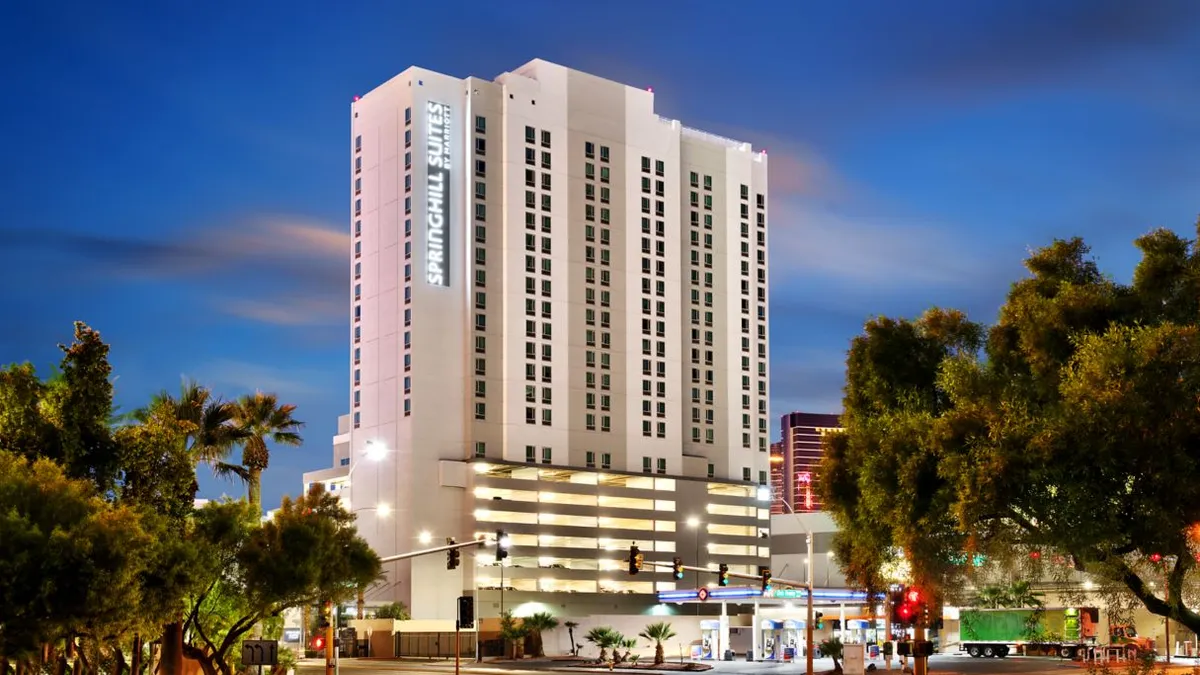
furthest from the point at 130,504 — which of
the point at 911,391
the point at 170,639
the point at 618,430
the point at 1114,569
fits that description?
the point at 618,430

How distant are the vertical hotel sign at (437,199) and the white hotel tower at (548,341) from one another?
262mm

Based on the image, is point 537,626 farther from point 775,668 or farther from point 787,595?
point 775,668

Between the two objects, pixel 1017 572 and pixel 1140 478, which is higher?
pixel 1140 478

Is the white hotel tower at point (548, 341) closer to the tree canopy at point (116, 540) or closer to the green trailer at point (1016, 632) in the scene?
the green trailer at point (1016, 632)

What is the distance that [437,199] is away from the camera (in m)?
158

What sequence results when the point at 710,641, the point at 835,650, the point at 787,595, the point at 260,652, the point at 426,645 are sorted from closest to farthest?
1. the point at 260,652
2. the point at 835,650
3. the point at 787,595
4. the point at 710,641
5. the point at 426,645

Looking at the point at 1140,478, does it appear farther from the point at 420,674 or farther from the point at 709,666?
the point at 709,666

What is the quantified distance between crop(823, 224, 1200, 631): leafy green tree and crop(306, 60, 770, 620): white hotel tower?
119888 millimetres

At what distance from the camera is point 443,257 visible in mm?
158375

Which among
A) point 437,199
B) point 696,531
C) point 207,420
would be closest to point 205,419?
point 207,420

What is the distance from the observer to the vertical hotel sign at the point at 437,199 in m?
157

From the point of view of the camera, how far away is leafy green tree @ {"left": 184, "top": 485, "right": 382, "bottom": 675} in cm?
4322

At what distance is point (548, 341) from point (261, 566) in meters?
122

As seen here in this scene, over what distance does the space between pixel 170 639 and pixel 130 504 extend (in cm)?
691
